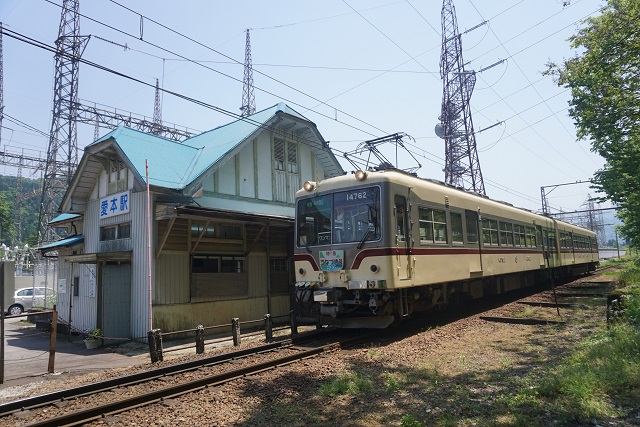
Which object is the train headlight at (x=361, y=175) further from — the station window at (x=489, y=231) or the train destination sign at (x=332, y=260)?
the station window at (x=489, y=231)

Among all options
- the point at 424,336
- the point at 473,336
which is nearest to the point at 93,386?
the point at 424,336

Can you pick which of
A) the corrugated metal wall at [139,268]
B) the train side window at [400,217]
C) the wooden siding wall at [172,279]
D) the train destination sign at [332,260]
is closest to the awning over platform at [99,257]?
the corrugated metal wall at [139,268]

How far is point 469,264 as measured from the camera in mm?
11289

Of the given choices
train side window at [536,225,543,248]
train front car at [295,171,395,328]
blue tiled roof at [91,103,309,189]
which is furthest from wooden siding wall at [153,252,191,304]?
train side window at [536,225,543,248]

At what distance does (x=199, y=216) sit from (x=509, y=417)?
8.94m

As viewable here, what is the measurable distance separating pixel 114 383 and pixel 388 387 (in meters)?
4.07

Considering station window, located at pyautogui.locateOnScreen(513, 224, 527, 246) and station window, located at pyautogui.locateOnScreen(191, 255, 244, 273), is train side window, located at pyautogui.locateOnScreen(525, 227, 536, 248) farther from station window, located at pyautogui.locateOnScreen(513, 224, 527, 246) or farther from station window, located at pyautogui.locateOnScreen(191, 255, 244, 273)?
A: station window, located at pyautogui.locateOnScreen(191, 255, 244, 273)

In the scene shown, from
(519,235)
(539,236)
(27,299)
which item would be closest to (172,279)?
(519,235)

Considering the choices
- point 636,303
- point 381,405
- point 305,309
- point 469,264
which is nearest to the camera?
point 381,405

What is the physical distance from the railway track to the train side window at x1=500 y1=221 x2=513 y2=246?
7.48 meters

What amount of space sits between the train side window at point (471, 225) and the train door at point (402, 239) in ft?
10.6

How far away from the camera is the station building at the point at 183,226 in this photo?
11906 millimetres

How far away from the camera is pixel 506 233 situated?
46.4 ft

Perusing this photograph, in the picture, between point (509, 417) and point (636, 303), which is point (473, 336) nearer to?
point (636, 303)
